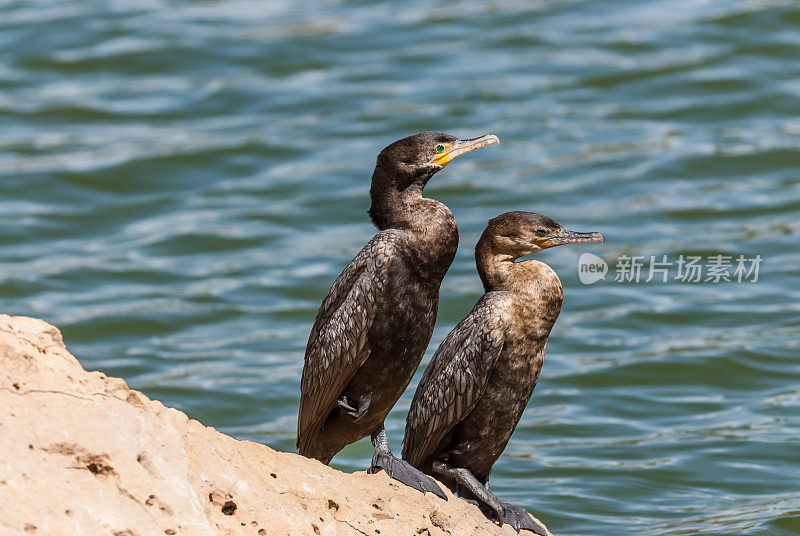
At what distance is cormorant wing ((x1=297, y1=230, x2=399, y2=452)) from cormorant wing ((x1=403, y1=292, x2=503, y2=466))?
1.23ft

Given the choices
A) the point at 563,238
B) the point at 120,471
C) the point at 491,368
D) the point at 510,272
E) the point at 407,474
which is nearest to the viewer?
the point at 120,471

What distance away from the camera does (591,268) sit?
1454cm

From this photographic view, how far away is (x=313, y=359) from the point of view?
21.3ft

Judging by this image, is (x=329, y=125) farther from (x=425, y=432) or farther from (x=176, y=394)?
(x=425, y=432)

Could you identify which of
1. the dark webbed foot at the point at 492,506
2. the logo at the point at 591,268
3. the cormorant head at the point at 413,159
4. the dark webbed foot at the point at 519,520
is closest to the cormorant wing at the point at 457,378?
the dark webbed foot at the point at 492,506

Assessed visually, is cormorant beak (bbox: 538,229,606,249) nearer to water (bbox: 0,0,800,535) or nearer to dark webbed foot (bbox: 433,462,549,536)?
dark webbed foot (bbox: 433,462,549,536)

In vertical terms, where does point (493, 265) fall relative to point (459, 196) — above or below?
above

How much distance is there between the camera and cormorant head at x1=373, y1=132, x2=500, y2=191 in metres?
6.34

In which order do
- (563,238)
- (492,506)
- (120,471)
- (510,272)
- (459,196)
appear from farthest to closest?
(459,196)
(563,238)
(510,272)
(492,506)
(120,471)

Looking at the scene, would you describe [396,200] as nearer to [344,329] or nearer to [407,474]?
[344,329]

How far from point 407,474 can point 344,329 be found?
2.80 feet

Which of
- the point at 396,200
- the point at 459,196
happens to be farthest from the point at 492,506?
the point at 459,196

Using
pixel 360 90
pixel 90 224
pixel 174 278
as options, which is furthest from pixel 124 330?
Result: pixel 360 90

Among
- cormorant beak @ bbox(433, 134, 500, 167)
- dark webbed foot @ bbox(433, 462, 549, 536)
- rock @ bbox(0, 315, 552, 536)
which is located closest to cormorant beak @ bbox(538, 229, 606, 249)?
cormorant beak @ bbox(433, 134, 500, 167)
